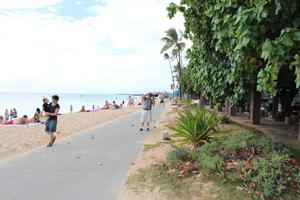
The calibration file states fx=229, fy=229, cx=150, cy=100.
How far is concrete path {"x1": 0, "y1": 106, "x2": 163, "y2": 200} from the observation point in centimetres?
345

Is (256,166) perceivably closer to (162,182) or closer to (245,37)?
(162,182)

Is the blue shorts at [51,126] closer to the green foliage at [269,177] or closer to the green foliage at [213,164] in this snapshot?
the green foliage at [213,164]

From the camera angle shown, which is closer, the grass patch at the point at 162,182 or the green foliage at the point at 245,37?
the green foliage at the point at 245,37

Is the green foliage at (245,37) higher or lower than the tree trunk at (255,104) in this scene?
higher

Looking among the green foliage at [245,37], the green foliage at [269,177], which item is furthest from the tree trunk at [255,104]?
the green foliage at [269,177]

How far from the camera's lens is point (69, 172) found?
4.33m

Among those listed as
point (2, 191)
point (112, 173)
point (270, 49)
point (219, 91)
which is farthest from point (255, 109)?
point (2, 191)

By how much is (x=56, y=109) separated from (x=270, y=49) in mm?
6157

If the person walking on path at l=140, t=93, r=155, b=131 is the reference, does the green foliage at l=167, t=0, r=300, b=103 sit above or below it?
above

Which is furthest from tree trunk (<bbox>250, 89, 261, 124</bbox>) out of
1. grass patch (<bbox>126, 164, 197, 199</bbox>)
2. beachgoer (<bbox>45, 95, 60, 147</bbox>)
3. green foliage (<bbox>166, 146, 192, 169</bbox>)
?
beachgoer (<bbox>45, 95, 60, 147</bbox>)

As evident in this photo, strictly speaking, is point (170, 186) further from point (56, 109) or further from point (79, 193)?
point (56, 109)

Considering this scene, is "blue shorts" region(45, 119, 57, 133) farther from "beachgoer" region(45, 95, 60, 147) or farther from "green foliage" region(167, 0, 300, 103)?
"green foliage" region(167, 0, 300, 103)

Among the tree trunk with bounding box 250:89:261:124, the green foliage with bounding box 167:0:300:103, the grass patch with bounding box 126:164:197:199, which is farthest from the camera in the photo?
the tree trunk with bounding box 250:89:261:124

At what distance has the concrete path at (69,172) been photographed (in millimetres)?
3447
